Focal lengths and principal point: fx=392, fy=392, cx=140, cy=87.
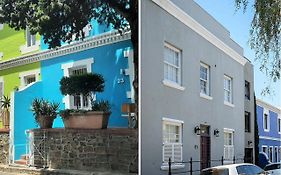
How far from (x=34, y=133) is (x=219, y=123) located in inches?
27.9

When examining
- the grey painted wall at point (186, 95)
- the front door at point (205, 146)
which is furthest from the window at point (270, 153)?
the front door at point (205, 146)

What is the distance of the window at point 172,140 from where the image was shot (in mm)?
1388

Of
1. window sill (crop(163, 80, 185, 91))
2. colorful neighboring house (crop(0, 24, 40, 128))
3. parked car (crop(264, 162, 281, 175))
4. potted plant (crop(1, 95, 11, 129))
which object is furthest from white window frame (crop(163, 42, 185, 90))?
potted plant (crop(1, 95, 11, 129))

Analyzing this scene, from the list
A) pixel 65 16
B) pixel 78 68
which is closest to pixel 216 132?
pixel 78 68

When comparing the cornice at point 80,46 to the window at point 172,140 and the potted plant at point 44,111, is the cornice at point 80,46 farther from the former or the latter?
the window at point 172,140

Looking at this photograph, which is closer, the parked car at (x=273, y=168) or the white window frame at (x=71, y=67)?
the parked car at (x=273, y=168)

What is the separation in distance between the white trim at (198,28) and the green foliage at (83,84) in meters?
0.37

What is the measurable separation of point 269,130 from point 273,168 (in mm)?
138

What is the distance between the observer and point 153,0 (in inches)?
58.2

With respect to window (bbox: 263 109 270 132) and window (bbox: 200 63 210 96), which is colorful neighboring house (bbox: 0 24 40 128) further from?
A: window (bbox: 263 109 270 132)

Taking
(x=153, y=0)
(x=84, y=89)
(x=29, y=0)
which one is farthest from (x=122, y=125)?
(x=29, y=0)

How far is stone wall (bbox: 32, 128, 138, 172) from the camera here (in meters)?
1.46

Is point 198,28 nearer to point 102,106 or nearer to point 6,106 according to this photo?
point 102,106

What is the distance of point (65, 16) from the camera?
1.61 meters
